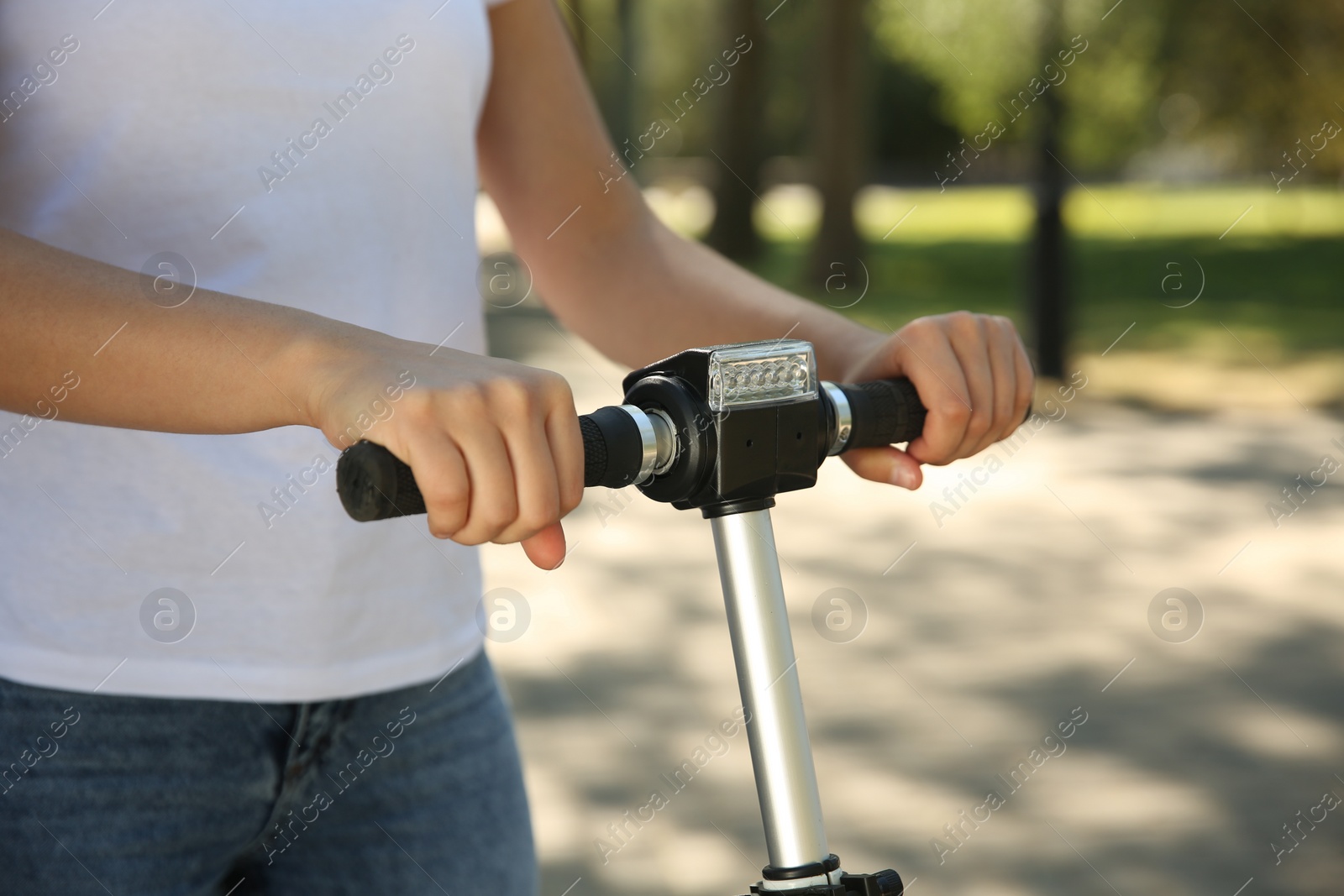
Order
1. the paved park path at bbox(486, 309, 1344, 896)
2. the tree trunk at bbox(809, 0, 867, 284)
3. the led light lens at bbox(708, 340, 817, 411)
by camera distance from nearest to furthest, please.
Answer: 1. the led light lens at bbox(708, 340, 817, 411)
2. the paved park path at bbox(486, 309, 1344, 896)
3. the tree trunk at bbox(809, 0, 867, 284)

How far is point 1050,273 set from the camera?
9797mm

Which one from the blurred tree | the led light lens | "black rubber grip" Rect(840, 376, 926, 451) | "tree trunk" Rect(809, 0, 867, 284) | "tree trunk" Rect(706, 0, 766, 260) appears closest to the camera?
the led light lens

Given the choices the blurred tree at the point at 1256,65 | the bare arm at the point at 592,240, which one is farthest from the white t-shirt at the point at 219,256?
the blurred tree at the point at 1256,65

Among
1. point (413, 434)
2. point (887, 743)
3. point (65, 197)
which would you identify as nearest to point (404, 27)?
point (65, 197)

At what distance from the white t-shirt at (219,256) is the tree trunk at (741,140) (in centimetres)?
1681

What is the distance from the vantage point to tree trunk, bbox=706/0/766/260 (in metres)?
17.8

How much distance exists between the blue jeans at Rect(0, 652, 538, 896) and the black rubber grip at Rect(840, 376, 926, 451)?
61cm

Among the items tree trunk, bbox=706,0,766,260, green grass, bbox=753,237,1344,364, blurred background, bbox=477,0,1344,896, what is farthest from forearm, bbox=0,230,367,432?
tree trunk, bbox=706,0,766,260

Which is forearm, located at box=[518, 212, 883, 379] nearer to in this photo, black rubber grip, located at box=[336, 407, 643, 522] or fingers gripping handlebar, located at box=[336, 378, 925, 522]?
fingers gripping handlebar, located at box=[336, 378, 925, 522]

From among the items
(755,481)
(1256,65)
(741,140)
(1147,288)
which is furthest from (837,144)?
(755,481)

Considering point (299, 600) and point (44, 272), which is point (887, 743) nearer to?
point (299, 600)

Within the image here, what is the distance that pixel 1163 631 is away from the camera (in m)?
5.40

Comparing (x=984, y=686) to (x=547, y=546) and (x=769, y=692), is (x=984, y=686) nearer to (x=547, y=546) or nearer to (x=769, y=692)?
(x=769, y=692)

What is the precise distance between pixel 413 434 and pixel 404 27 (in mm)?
750
